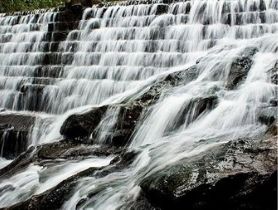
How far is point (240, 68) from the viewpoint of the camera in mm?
10062

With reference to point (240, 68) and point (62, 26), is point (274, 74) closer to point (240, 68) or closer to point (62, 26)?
point (240, 68)

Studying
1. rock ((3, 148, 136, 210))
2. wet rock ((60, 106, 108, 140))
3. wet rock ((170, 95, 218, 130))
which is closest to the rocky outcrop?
rock ((3, 148, 136, 210))

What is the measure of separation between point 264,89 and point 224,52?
96.5 inches

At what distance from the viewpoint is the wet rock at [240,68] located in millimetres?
9711

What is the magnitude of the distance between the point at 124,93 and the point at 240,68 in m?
3.62

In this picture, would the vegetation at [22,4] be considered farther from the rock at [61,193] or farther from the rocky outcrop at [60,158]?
the rock at [61,193]

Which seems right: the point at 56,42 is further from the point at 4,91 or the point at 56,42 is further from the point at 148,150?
the point at 148,150

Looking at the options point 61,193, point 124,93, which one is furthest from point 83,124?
point 61,193

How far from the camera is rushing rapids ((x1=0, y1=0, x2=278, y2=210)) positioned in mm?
7582

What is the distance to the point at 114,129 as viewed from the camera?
32.9 ft

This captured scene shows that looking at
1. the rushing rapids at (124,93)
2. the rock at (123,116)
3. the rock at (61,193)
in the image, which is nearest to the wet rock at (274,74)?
the rushing rapids at (124,93)

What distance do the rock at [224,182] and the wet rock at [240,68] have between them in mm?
3614

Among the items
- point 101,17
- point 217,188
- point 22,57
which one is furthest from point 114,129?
point 22,57

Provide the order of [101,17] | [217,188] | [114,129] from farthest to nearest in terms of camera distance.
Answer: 1. [101,17]
2. [114,129]
3. [217,188]
